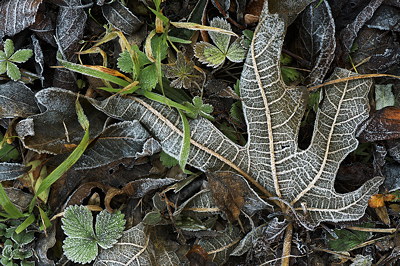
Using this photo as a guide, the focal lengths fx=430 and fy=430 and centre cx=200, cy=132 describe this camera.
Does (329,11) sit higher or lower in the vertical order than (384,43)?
higher

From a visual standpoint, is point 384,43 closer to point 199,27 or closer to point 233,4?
point 233,4

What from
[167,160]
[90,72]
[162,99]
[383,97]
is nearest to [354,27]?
[383,97]

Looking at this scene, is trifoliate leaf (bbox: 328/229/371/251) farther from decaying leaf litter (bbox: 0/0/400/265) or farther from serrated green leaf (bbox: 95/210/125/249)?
serrated green leaf (bbox: 95/210/125/249)

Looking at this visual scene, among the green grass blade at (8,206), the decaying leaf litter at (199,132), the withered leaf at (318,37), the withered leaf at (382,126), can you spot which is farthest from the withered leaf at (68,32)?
the withered leaf at (382,126)

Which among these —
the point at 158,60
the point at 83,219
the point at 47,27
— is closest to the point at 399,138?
the point at 158,60

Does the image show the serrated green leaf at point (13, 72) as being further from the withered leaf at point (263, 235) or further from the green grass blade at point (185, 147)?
the withered leaf at point (263, 235)

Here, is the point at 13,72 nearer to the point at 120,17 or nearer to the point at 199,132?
the point at 120,17

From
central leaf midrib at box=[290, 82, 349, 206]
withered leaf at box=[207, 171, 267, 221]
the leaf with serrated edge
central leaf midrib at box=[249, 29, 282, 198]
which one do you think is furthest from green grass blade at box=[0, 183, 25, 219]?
central leaf midrib at box=[290, 82, 349, 206]
